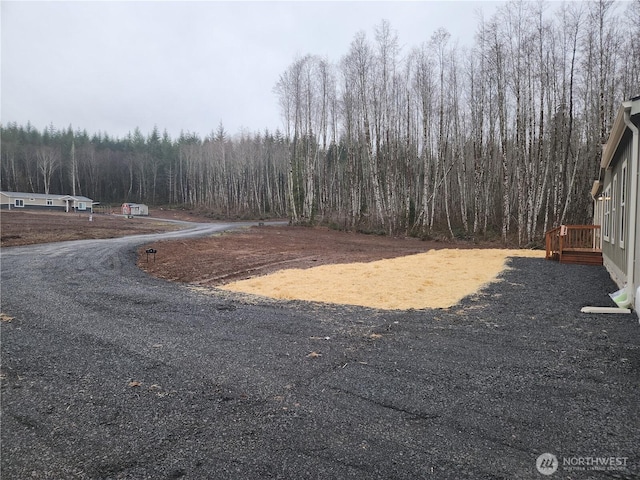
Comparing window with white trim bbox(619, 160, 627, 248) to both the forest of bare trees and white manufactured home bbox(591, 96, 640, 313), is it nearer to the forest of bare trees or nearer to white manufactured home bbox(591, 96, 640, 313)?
white manufactured home bbox(591, 96, 640, 313)

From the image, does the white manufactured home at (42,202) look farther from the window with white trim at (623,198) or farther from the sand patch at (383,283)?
the window with white trim at (623,198)

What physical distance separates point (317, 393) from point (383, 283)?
576 cm

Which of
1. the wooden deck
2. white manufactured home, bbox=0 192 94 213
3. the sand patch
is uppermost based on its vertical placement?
white manufactured home, bbox=0 192 94 213

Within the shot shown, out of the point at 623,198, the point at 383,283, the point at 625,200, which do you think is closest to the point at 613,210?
the point at 623,198

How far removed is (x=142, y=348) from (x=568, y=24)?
24690 millimetres

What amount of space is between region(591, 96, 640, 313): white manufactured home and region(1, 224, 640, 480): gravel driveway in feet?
3.76

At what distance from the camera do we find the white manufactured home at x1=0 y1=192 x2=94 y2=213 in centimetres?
4541

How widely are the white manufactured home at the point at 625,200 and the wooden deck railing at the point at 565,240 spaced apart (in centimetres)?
109

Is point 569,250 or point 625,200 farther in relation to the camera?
point 569,250

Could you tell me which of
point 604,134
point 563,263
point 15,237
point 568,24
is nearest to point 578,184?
point 604,134

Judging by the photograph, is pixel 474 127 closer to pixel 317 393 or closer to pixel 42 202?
pixel 317 393

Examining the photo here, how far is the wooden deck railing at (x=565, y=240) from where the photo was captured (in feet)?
38.6

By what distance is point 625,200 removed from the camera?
739cm

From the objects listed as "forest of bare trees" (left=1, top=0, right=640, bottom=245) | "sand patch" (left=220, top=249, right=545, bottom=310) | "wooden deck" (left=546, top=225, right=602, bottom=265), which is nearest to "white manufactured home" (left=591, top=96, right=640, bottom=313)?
"wooden deck" (left=546, top=225, right=602, bottom=265)
